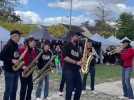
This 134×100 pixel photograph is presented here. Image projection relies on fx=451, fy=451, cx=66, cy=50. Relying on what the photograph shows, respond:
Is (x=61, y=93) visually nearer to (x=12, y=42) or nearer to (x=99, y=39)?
(x=12, y=42)

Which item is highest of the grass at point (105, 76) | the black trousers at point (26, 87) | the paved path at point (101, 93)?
the grass at point (105, 76)

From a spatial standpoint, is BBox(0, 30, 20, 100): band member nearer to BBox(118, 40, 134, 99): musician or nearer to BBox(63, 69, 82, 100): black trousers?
BBox(63, 69, 82, 100): black trousers

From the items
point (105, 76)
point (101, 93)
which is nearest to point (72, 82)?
point (101, 93)

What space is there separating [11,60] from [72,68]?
1.52 m

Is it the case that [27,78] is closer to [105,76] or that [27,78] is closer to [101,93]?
[101,93]

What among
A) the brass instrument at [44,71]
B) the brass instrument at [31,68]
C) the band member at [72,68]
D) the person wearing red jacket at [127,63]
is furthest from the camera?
the person wearing red jacket at [127,63]

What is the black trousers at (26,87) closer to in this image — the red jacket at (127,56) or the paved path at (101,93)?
the paved path at (101,93)

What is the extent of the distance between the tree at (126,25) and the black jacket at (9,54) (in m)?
75.6

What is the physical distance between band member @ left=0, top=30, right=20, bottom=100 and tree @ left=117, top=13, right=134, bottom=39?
2974 inches

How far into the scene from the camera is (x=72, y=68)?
35.2 feet

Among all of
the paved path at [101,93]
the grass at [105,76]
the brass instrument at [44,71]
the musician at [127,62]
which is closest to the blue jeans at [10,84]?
the brass instrument at [44,71]

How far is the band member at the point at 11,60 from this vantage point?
10133mm

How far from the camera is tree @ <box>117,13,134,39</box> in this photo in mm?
86750

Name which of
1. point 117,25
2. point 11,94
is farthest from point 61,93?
point 117,25
